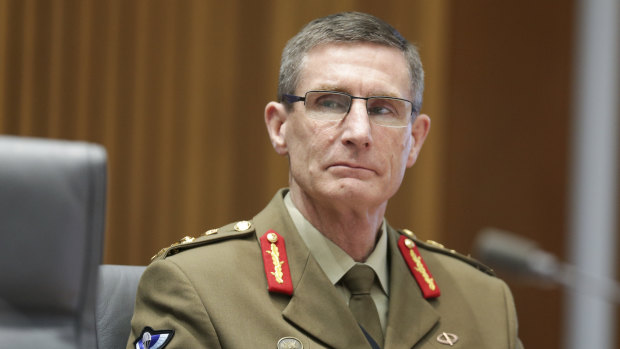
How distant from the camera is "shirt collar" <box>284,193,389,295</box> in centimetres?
189

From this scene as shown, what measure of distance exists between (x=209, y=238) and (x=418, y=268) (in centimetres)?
53

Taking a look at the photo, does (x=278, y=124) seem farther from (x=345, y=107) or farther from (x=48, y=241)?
(x=48, y=241)

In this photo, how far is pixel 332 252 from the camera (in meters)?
1.91

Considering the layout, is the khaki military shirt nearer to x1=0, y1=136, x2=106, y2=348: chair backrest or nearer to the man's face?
the man's face

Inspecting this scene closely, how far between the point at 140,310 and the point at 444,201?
183 cm

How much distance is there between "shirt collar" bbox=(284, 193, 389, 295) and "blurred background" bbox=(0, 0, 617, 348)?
117cm

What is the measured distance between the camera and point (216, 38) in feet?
10.3

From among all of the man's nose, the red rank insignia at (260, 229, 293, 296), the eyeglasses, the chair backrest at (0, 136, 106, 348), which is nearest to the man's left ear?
the eyeglasses

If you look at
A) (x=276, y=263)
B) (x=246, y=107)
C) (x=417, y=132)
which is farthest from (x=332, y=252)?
(x=246, y=107)

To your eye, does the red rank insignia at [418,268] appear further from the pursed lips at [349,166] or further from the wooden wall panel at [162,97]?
the wooden wall panel at [162,97]

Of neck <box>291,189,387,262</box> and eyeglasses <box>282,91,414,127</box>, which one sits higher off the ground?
eyeglasses <box>282,91,414,127</box>

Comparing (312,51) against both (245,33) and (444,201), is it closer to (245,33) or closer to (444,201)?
(245,33)

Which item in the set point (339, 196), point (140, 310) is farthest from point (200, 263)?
point (339, 196)

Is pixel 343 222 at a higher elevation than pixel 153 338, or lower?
higher
